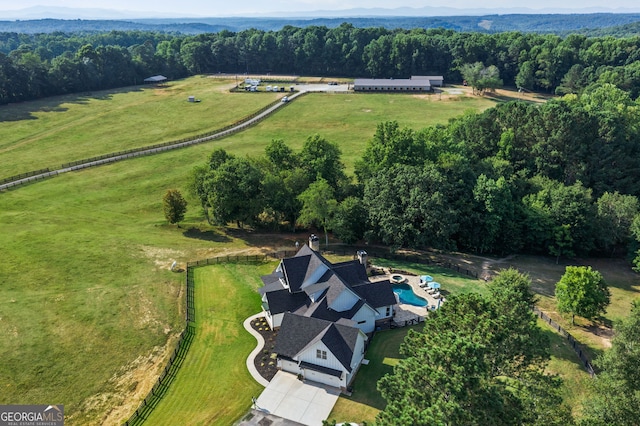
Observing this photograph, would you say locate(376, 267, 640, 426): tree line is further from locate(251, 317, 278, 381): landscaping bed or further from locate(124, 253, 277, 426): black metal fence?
locate(124, 253, 277, 426): black metal fence

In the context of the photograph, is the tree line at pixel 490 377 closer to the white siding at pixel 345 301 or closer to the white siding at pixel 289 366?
the white siding at pixel 289 366

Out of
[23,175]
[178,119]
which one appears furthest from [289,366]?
[178,119]

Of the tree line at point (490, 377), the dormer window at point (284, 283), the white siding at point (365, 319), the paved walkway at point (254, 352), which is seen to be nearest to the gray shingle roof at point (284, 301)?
the dormer window at point (284, 283)

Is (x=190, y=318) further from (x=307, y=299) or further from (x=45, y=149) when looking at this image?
(x=45, y=149)

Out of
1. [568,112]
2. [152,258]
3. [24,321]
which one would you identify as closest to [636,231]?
[568,112]

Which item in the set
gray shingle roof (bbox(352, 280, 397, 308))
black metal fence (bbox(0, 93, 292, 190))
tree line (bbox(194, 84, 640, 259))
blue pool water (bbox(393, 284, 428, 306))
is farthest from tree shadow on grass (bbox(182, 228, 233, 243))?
black metal fence (bbox(0, 93, 292, 190))

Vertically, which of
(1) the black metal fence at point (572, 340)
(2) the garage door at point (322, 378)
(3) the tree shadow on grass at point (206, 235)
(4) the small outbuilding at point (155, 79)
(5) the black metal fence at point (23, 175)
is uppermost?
(4) the small outbuilding at point (155, 79)
